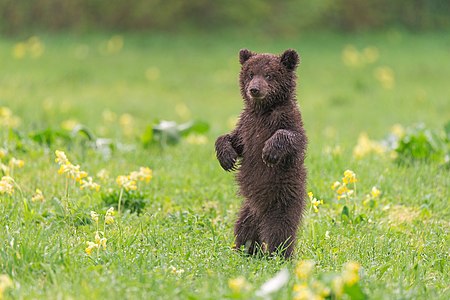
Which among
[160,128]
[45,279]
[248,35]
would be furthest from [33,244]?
[248,35]

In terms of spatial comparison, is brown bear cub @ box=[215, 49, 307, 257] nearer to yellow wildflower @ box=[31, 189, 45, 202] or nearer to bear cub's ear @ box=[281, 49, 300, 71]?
bear cub's ear @ box=[281, 49, 300, 71]

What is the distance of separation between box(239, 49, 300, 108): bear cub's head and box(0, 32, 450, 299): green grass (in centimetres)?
101

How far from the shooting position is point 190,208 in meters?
6.00

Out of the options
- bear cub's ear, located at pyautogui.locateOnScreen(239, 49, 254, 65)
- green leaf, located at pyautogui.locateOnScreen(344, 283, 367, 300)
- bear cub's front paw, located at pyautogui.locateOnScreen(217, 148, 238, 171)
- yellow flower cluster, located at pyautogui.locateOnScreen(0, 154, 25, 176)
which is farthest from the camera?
Answer: yellow flower cluster, located at pyautogui.locateOnScreen(0, 154, 25, 176)

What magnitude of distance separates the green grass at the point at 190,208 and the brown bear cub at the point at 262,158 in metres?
0.25

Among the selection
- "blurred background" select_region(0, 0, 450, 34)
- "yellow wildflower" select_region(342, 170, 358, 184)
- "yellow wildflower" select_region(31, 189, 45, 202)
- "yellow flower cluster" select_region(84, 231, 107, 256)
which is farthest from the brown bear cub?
"blurred background" select_region(0, 0, 450, 34)

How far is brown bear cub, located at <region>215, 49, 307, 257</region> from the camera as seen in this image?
186 inches

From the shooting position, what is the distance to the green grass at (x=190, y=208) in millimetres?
4020

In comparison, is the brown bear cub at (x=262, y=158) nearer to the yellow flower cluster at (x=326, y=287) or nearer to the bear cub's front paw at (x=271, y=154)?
the bear cub's front paw at (x=271, y=154)

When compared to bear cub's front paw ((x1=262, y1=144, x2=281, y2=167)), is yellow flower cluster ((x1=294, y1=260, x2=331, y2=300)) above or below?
below

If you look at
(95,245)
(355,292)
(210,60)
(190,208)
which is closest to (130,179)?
(190,208)

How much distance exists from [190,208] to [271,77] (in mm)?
1676

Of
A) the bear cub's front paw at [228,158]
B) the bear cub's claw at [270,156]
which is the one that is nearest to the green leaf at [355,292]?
the bear cub's claw at [270,156]

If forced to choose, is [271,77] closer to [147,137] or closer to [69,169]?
[69,169]
